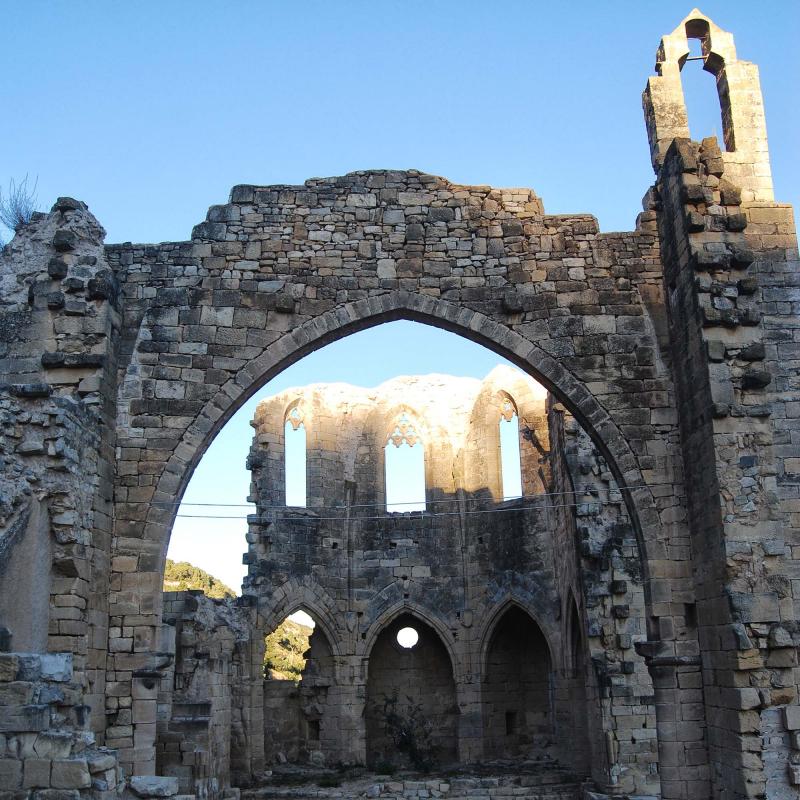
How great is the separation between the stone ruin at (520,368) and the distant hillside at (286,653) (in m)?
6.60

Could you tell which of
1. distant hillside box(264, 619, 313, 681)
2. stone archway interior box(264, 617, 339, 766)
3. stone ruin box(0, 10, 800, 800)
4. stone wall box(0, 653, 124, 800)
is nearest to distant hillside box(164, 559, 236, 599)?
distant hillside box(264, 619, 313, 681)

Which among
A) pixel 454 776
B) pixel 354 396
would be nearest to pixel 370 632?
pixel 454 776

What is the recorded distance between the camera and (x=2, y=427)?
814cm

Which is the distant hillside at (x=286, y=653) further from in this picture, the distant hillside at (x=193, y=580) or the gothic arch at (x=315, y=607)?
the gothic arch at (x=315, y=607)

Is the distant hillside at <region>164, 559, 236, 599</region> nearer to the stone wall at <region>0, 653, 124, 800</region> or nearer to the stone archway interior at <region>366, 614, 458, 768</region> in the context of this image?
the stone archway interior at <region>366, 614, 458, 768</region>

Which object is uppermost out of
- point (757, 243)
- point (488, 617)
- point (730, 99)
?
point (730, 99)

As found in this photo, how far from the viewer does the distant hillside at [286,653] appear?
20.7 m

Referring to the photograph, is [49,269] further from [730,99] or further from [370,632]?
[370,632]

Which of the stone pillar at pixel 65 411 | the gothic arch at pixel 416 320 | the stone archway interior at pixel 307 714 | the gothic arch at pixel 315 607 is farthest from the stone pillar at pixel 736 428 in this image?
the stone archway interior at pixel 307 714

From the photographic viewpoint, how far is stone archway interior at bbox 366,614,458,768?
17.9m

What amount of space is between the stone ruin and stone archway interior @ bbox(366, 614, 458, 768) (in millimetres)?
4225

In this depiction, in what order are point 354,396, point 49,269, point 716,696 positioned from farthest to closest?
point 354,396 < point 49,269 < point 716,696

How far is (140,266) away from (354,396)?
9452 mm

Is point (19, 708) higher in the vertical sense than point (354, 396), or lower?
lower
